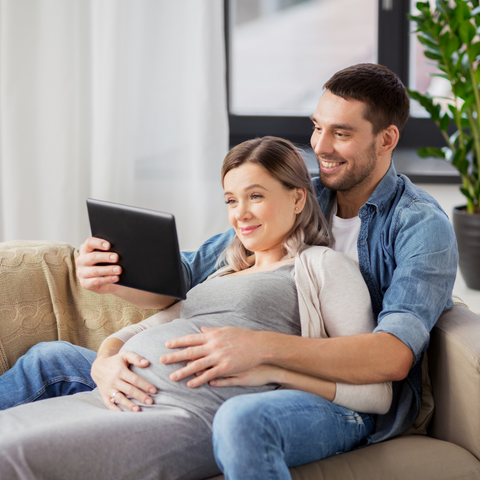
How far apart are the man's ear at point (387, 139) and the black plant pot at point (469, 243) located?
875 mm

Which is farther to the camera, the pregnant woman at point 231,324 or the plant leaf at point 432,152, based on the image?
the plant leaf at point 432,152

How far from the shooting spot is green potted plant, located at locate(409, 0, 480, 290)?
2133mm

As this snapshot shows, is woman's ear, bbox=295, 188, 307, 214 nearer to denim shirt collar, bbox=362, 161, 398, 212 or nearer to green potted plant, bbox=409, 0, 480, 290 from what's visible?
denim shirt collar, bbox=362, 161, 398, 212

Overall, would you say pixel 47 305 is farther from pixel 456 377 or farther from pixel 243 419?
pixel 456 377

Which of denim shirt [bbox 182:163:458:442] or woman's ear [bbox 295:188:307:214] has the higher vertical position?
woman's ear [bbox 295:188:307:214]

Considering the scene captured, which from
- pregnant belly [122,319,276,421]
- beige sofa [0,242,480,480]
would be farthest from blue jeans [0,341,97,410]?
pregnant belly [122,319,276,421]

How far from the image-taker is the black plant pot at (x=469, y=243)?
7.14ft

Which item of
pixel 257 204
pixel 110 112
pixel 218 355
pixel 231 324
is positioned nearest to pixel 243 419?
pixel 218 355

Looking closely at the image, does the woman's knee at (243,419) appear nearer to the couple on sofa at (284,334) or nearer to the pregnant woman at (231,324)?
the couple on sofa at (284,334)

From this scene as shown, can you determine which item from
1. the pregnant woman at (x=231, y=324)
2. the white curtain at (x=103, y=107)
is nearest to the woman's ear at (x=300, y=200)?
the pregnant woman at (x=231, y=324)

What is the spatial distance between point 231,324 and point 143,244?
27 centimetres

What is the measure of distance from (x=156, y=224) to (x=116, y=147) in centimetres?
130

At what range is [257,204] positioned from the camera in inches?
53.1

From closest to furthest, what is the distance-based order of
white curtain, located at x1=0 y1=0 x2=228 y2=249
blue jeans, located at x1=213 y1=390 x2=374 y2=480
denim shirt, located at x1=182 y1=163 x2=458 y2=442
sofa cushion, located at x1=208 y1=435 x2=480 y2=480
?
1. blue jeans, located at x1=213 y1=390 x2=374 y2=480
2. sofa cushion, located at x1=208 y1=435 x2=480 y2=480
3. denim shirt, located at x1=182 y1=163 x2=458 y2=442
4. white curtain, located at x1=0 y1=0 x2=228 y2=249
